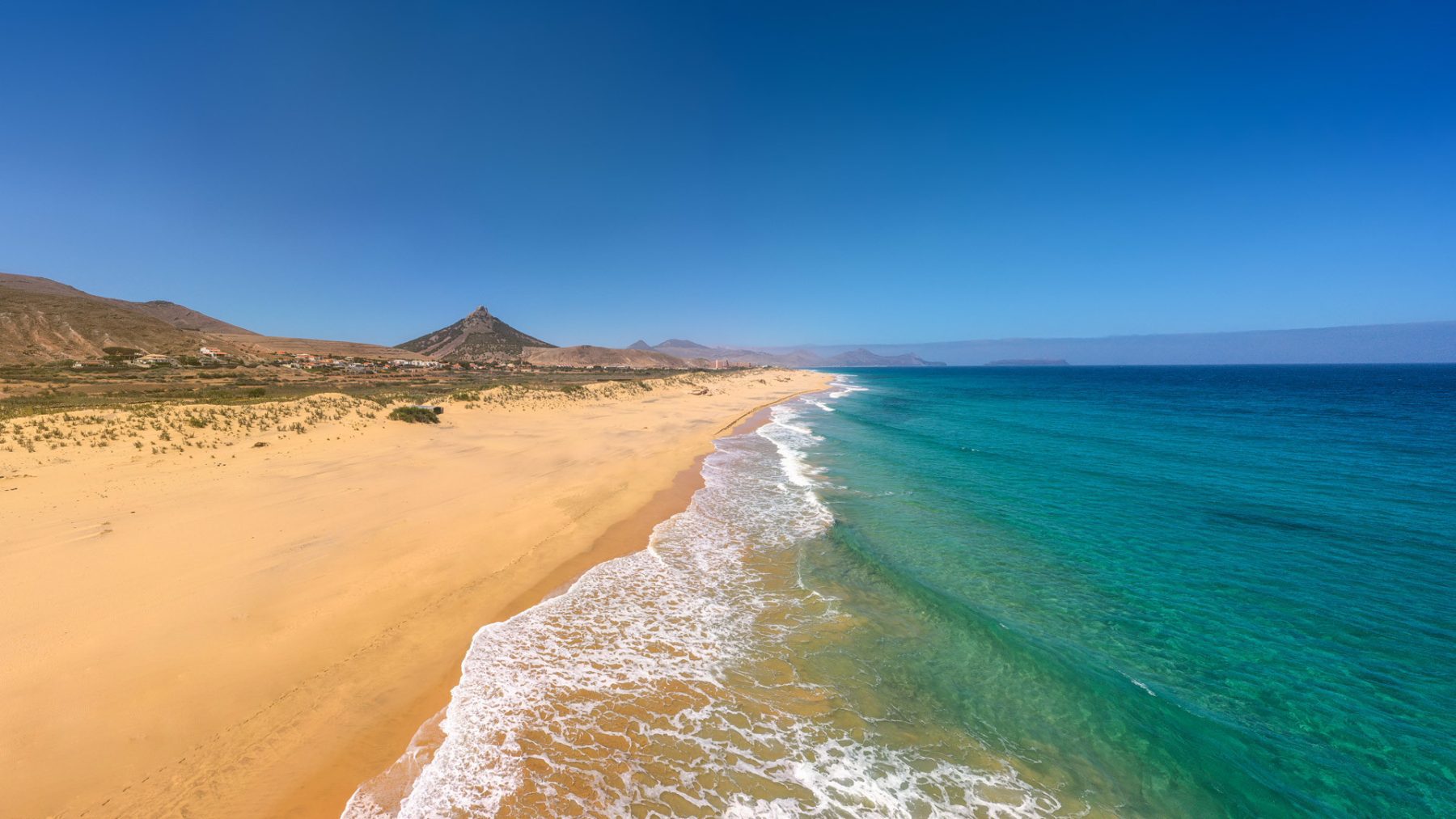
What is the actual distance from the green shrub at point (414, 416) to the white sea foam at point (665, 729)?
58.2 ft

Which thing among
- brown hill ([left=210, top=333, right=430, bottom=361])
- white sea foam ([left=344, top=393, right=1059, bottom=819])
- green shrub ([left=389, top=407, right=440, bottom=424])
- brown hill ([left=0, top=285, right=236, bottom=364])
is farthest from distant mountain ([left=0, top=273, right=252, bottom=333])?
white sea foam ([left=344, top=393, right=1059, bottom=819])

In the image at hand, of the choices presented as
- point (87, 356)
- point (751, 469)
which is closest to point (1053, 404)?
point (751, 469)

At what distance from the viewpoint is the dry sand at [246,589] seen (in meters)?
4.49

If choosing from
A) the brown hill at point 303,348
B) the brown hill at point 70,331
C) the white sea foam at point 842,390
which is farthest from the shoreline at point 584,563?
the brown hill at point 303,348

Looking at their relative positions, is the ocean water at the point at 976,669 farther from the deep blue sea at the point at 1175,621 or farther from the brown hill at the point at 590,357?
the brown hill at the point at 590,357

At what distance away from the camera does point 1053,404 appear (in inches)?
1912

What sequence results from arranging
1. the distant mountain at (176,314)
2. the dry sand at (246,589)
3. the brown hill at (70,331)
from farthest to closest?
1. the distant mountain at (176,314)
2. the brown hill at (70,331)
3. the dry sand at (246,589)

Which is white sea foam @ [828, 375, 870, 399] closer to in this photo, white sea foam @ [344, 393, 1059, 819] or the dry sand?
the dry sand

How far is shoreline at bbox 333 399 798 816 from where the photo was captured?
15.9 ft

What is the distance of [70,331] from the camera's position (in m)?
55.1

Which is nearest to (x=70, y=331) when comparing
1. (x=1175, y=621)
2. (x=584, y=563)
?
(x=584, y=563)

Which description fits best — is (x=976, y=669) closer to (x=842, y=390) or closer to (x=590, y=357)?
(x=842, y=390)

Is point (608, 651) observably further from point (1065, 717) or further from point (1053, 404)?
point (1053, 404)

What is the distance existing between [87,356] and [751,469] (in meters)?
79.4
